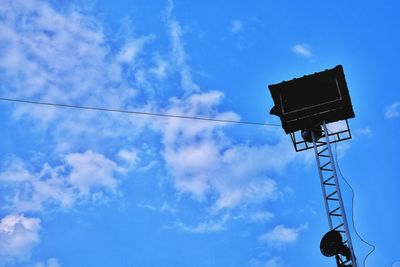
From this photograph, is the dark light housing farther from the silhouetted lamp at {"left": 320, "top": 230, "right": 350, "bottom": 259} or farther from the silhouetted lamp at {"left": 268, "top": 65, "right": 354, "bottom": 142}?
the silhouetted lamp at {"left": 320, "top": 230, "right": 350, "bottom": 259}

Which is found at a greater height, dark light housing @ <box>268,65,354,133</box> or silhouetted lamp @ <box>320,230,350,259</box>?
dark light housing @ <box>268,65,354,133</box>

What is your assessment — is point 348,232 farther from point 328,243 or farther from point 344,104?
point 344,104

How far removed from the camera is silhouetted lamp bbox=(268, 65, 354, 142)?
11.1 m

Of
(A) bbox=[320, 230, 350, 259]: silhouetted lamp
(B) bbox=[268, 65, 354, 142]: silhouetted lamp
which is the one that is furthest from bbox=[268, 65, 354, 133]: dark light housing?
(A) bbox=[320, 230, 350, 259]: silhouetted lamp

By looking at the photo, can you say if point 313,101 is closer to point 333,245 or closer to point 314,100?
point 314,100

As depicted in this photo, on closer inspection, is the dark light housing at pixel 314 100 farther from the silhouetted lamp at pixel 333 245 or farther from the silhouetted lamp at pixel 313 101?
the silhouetted lamp at pixel 333 245

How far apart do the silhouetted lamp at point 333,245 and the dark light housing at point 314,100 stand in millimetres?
3075

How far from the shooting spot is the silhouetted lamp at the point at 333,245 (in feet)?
29.5

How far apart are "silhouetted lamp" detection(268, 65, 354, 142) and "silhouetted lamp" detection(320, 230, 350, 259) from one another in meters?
2.83

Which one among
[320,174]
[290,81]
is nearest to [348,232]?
[320,174]

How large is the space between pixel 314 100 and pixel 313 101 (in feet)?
0.12

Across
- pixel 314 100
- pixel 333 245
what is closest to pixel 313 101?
pixel 314 100

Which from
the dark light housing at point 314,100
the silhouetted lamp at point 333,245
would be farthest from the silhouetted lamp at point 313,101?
the silhouetted lamp at point 333,245

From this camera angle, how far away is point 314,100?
1116 cm
